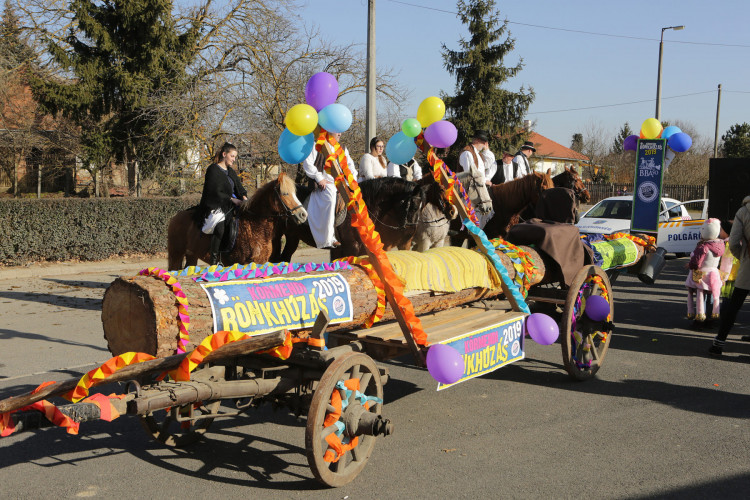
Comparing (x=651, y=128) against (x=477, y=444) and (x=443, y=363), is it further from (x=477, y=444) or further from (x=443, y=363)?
(x=443, y=363)

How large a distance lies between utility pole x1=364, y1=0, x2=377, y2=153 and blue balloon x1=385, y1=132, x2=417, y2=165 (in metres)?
8.63

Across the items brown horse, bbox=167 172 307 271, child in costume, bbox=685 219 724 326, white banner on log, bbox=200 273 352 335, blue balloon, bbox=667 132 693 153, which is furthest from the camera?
blue balloon, bbox=667 132 693 153

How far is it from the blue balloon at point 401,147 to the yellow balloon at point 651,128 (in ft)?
23.9

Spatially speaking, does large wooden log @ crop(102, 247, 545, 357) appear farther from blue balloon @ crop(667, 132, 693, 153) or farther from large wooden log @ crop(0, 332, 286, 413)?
blue balloon @ crop(667, 132, 693, 153)

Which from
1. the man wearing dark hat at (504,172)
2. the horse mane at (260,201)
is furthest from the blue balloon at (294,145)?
the man wearing dark hat at (504,172)

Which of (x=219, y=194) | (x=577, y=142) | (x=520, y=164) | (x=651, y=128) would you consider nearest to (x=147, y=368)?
(x=219, y=194)

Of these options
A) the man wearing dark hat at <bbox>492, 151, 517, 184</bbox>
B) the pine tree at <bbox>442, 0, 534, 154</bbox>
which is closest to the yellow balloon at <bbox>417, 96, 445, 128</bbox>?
the man wearing dark hat at <bbox>492, 151, 517, 184</bbox>

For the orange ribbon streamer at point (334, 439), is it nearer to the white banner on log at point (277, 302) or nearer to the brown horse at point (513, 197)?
the white banner on log at point (277, 302)

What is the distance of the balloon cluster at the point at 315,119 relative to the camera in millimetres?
4590

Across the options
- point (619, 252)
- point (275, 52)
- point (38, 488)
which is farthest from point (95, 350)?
point (275, 52)

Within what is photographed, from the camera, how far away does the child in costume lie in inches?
377

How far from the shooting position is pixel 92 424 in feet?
18.1

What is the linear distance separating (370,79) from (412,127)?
31.2 ft

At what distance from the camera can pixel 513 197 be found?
33.5 feet
